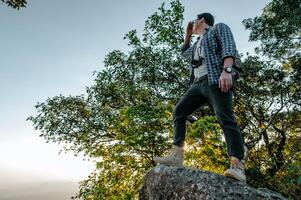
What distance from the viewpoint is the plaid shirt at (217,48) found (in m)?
4.37

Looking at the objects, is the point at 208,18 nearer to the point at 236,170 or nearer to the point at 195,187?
the point at 236,170

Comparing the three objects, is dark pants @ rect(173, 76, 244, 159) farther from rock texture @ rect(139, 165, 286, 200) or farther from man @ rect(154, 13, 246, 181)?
rock texture @ rect(139, 165, 286, 200)

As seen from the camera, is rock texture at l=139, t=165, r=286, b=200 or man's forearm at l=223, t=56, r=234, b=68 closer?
rock texture at l=139, t=165, r=286, b=200

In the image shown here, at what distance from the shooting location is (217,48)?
457 cm

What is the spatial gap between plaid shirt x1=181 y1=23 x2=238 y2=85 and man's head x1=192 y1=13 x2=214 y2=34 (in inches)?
8.5

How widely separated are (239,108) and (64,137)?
10764 millimetres

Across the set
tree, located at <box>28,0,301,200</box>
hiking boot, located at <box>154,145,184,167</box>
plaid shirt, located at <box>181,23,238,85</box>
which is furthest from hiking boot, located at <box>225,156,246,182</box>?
tree, located at <box>28,0,301,200</box>

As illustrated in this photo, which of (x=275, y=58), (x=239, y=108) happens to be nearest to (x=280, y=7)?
(x=275, y=58)

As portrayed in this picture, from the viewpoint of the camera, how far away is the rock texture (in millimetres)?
4074

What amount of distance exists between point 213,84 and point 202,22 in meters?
1.08

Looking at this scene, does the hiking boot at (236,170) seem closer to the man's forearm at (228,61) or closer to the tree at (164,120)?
the man's forearm at (228,61)

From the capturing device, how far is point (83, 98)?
2317cm

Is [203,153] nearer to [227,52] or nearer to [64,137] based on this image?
[64,137]

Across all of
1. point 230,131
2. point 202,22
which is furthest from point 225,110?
point 202,22
